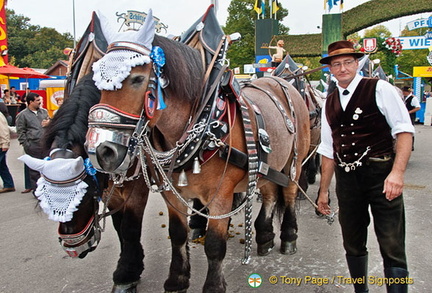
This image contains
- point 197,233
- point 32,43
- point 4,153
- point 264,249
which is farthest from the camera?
point 32,43

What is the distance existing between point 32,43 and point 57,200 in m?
53.6

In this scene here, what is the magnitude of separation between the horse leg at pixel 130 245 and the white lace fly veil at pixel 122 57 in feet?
4.44

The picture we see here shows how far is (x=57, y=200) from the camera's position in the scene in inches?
91.7

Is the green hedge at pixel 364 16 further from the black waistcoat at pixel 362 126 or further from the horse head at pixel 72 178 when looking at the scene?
the horse head at pixel 72 178

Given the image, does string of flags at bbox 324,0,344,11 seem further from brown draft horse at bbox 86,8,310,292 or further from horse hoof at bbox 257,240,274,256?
horse hoof at bbox 257,240,274,256

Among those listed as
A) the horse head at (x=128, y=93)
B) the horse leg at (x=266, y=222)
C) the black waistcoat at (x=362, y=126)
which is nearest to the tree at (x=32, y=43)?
the horse leg at (x=266, y=222)

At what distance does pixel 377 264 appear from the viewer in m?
3.62

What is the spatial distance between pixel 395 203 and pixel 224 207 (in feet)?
3.74

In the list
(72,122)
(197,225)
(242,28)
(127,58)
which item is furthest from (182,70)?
(242,28)

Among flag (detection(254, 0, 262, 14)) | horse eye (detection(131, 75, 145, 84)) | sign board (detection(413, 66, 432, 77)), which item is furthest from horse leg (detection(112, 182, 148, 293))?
sign board (detection(413, 66, 432, 77))

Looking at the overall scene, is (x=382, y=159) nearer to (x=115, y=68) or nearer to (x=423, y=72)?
(x=115, y=68)

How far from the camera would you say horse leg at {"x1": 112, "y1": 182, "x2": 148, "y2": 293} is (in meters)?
3.13

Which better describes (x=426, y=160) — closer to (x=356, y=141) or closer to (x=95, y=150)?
(x=356, y=141)

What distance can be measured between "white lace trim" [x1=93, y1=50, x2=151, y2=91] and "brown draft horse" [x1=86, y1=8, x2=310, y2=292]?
38 mm
